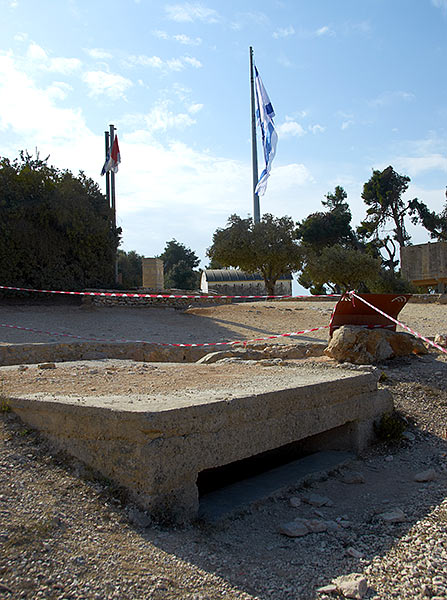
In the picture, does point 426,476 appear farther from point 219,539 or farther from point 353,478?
point 219,539

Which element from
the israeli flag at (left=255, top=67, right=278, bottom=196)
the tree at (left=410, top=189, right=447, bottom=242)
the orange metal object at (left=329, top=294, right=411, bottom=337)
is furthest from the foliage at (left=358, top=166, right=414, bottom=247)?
the orange metal object at (left=329, top=294, right=411, bottom=337)

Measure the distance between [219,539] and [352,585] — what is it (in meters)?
0.82

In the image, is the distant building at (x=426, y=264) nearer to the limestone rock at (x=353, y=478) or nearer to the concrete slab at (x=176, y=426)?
the concrete slab at (x=176, y=426)

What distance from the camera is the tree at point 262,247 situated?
22969 millimetres

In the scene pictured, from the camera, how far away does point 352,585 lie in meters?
2.55

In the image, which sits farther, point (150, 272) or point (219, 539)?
point (150, 272)

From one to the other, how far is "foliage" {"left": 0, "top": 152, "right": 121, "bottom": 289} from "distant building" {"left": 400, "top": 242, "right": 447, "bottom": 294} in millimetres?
17496

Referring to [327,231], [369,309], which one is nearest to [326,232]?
[327,231]

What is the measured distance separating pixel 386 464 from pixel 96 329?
9.50 metres

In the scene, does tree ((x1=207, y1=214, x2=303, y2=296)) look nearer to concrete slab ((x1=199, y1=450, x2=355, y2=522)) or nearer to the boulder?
the boulder

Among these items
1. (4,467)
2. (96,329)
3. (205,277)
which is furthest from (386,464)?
(205,277)

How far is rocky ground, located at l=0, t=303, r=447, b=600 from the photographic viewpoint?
245 centimetres

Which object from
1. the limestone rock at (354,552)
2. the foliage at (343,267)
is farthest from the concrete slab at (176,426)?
the foliage at (343,267)

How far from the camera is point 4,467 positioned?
318cm
